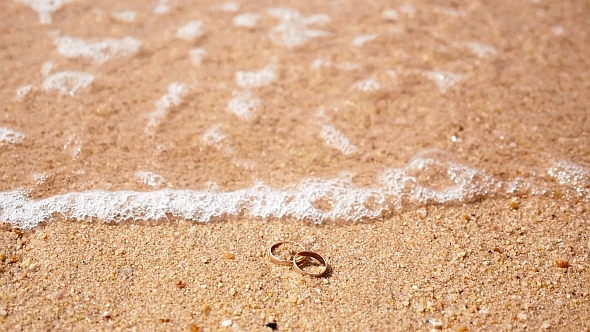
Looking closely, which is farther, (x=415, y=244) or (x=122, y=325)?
(x=415, y=244)

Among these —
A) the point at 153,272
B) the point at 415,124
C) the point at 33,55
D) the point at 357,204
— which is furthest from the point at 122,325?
the point at 33,55

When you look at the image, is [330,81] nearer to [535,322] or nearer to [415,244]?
[415,244]

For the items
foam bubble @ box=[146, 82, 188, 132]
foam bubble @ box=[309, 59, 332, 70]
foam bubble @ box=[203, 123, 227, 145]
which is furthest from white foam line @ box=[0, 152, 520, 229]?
foam bubble @ box=[309, 59, 332, 70]

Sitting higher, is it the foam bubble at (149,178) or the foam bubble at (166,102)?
the foam bubble at (166,102)

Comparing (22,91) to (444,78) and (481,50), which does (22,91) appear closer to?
(444,78)

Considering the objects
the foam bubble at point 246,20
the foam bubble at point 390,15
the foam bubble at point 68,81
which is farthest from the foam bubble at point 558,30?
the foam bubble at point 68,81

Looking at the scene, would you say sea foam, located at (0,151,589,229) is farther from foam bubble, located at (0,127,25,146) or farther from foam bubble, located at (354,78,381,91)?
foam bubble, located at (354,78,381,91)

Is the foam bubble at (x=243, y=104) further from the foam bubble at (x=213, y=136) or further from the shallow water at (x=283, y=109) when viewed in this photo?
the foam bubble at (x=213, y=136)
